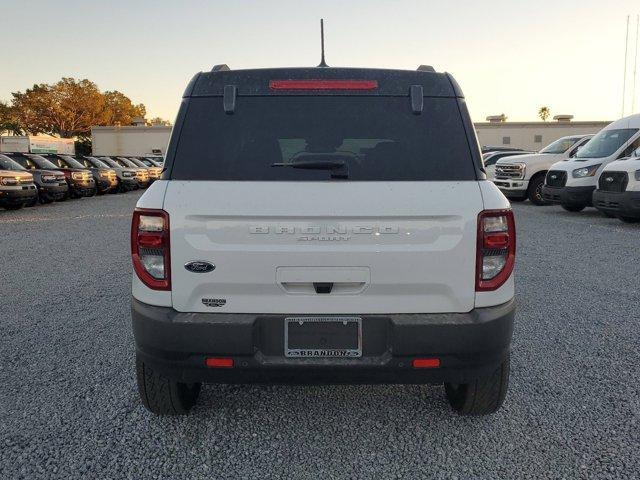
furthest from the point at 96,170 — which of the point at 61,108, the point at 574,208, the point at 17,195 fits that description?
the point at 61,108

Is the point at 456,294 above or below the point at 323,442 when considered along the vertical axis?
above

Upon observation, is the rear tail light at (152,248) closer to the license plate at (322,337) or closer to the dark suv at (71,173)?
the license plate at (322,337)

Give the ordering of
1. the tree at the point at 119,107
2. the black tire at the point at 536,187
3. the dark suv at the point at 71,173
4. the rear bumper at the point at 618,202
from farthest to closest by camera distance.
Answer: the tree at the point at 119,107 < the dark suv at the point at 71,173 < the black tire at the point at 536,187 < the rear bumper at the point at 618,202

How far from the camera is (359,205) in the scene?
2551 mm

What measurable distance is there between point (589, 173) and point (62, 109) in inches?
2876

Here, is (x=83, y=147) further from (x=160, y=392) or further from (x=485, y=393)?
(x=485, y=393)

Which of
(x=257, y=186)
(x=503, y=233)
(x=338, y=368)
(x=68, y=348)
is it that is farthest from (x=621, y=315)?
(x=68, y=348)

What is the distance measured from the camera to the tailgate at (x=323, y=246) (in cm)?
254

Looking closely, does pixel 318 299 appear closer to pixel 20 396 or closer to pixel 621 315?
pixel 20 396

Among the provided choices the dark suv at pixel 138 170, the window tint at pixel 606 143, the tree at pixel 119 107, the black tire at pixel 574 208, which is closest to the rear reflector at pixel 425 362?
the window tint at pixel 606 143

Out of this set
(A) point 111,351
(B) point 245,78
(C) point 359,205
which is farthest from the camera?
(A) point 111,351

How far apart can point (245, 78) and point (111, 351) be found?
2575 mm

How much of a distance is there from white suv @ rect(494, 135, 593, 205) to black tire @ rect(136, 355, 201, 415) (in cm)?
1543

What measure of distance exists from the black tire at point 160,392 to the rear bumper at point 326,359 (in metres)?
0.33
